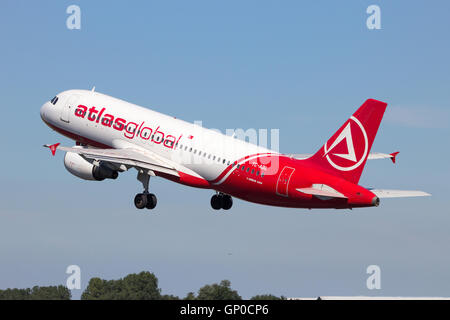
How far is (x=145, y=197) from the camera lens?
6850 cm

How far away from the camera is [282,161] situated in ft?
204

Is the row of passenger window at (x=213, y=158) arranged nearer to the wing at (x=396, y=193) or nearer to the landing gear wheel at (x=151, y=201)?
the landing gear wheel at (x=151, y=201)

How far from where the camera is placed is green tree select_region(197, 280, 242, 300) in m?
115

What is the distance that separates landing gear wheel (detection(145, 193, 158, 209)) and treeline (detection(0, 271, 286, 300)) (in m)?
44.3

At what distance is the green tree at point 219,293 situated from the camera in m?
115

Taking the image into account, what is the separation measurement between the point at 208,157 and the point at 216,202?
721 cm

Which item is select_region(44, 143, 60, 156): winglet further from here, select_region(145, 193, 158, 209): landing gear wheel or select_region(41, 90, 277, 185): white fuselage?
select_region(145, 193, 158, 209): landing gear wheel

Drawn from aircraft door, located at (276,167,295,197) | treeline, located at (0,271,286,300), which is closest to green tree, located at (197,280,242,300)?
treeline, located at (0,271,286,300)

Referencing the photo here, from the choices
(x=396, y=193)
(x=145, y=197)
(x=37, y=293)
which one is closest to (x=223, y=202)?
(x=145, y=197)

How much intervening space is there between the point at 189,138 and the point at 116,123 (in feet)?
22.0

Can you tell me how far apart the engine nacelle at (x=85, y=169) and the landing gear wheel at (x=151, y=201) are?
352cm

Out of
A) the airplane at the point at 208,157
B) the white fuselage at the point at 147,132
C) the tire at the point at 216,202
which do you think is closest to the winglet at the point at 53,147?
the airplane at the point at 208,157
